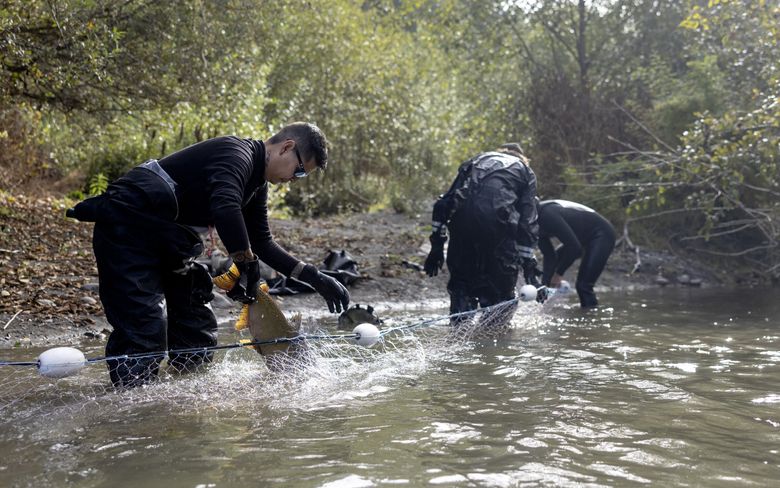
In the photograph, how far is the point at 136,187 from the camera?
4.73 meters

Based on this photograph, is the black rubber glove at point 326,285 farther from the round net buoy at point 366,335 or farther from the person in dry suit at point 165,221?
the person in dry suit at point 165,221

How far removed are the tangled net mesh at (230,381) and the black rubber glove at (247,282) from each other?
30 cm

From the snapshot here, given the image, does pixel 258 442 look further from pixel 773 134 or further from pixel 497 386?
pixel 773 134

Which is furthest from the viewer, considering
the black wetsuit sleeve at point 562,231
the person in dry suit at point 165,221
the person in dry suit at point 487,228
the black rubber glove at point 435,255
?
the black wetsuit sleeve at point 562,231

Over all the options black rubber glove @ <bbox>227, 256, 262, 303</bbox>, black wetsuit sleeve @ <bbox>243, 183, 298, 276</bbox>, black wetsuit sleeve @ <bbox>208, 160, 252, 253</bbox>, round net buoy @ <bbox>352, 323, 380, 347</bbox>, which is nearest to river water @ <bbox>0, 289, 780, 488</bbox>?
round net buoy @ <bbox>352, 323, 380, 347</bbox>

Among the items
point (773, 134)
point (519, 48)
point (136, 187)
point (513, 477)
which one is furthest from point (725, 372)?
point (519, 48)

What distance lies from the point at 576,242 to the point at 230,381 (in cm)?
612

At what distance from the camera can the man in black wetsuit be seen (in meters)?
10.3

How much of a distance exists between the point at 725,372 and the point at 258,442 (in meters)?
3.68

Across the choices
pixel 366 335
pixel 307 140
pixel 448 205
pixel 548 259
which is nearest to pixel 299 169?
pixel 307 140

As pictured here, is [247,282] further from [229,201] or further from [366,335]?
[366,335]

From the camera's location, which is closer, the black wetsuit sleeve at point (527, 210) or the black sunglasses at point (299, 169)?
the black sunglasses at point (299, 169)

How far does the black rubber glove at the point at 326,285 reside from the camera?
526cm

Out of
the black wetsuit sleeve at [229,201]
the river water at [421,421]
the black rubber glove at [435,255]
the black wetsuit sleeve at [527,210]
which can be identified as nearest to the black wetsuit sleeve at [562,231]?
the black wetsuit sleeve at [527,210]
